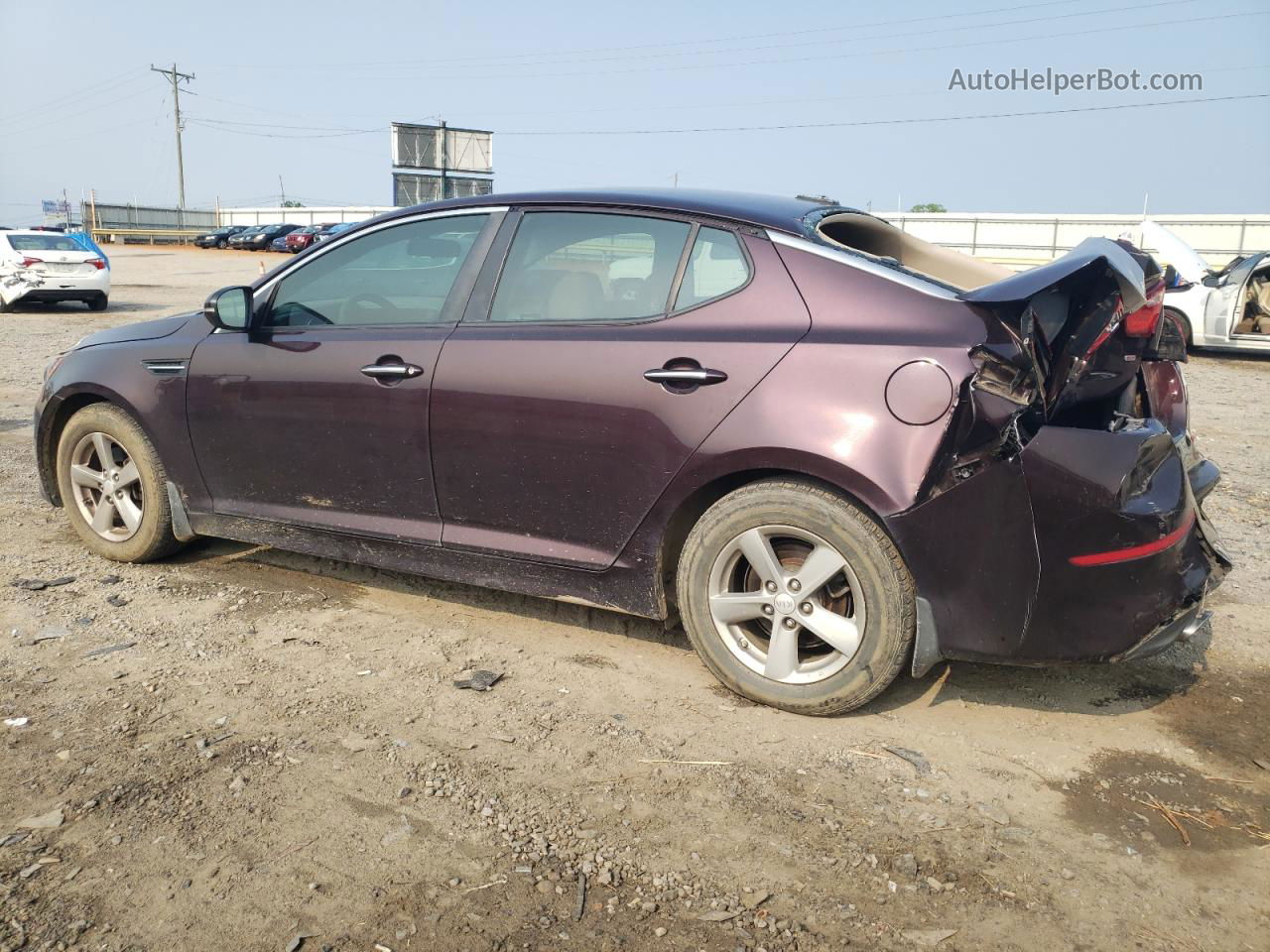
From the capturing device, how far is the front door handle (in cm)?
396

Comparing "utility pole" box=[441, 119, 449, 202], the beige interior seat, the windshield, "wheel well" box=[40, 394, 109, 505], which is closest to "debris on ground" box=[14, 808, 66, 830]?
"wheel well" box=[40, 394, 109, 505]

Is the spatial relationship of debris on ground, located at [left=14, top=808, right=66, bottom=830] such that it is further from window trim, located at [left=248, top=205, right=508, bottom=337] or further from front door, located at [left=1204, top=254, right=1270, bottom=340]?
front door, located at [left=1204, top=254, right=1270, bottom=340]

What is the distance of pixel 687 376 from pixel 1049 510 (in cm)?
118

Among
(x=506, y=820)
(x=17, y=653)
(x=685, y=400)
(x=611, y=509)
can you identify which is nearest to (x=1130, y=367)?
(x=685, y=400)

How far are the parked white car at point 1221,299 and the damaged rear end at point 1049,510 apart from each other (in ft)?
36.6

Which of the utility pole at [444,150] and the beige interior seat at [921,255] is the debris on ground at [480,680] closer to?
the beige interior seat at [921,255]

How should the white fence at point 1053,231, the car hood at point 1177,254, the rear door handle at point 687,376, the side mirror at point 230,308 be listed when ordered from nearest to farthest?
the rear door handle at point 687,376
the side mirror at point 230,308
the car hood at point 1177,254
the white fence at point 1053,231

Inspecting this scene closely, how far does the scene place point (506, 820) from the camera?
9.23 feet

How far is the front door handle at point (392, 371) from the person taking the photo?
3.96m

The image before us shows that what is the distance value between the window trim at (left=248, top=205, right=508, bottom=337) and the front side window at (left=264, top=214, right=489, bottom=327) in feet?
0.05

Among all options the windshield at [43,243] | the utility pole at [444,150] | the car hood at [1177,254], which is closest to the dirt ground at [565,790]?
the car hood at [1177,254]

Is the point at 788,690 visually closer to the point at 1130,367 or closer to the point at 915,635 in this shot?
the point at 915,635

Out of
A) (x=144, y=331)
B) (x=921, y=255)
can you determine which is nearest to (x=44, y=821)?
(x=144, y=331)

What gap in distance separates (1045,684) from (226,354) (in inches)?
138
